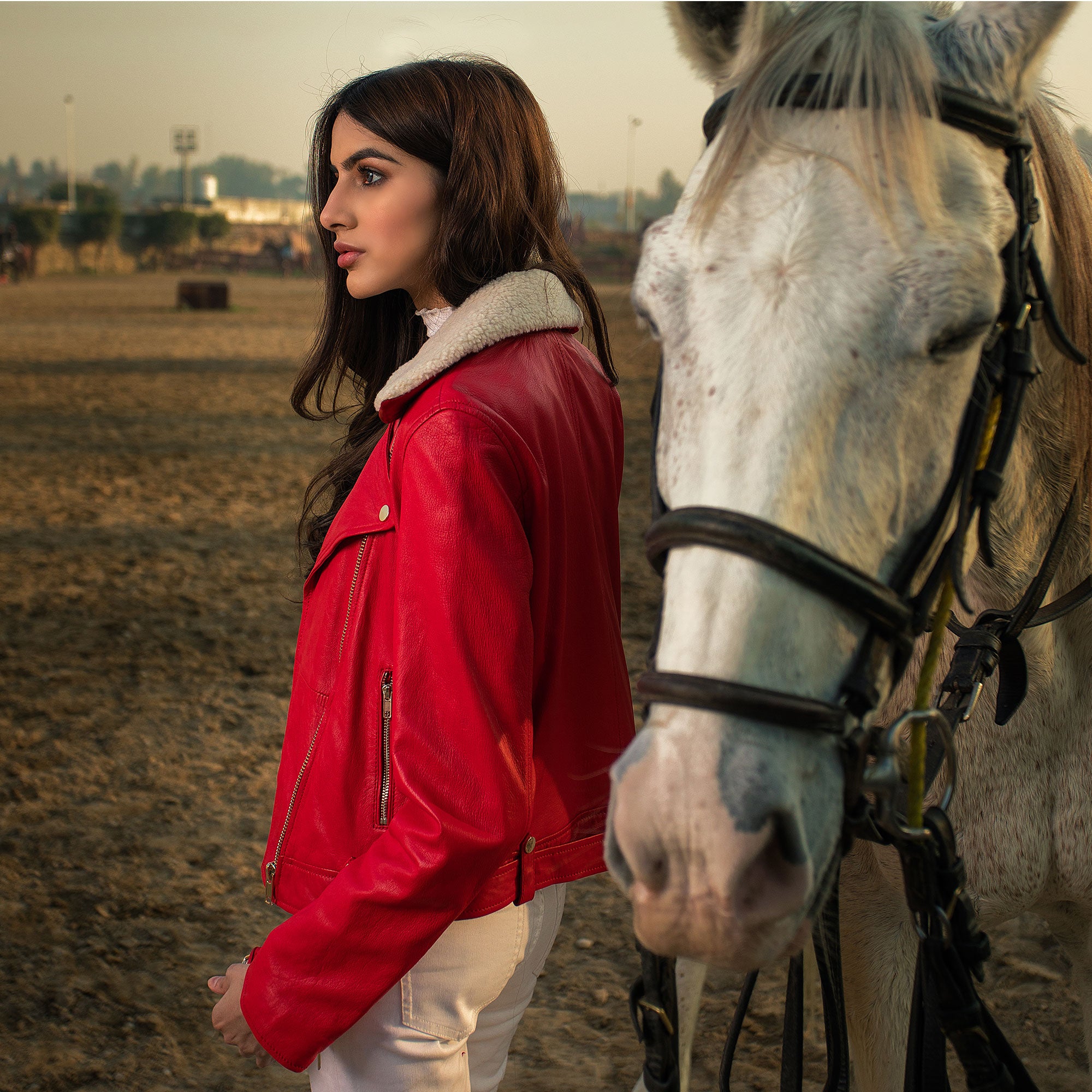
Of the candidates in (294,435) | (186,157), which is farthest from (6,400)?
(186,157)

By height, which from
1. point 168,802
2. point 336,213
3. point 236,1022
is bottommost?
point 168,802

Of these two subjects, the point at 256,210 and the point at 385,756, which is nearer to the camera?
the point at 385,756

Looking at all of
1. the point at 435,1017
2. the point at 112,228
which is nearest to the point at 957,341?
the point at 435,1017

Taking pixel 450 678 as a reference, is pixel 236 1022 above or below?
below

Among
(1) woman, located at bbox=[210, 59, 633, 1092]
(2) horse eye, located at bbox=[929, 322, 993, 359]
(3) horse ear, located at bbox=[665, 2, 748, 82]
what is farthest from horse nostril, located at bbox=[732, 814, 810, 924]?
(3) horse ear, located at bbox=[665, 2, 748, 82]

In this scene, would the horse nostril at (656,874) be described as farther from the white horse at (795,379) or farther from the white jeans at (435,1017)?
the white jeans at (435,1017)

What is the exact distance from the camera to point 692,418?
1.17 m

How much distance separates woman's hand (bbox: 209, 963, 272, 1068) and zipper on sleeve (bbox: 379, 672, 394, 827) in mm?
339

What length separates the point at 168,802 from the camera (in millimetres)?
4035

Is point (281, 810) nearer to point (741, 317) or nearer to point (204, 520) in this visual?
point (741, 317)

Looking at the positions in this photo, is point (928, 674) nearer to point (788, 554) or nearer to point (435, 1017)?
point (788, 554)

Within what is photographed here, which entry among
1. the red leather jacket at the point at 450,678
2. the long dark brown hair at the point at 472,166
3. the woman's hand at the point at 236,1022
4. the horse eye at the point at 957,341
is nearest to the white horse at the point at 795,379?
the horse eye at the point at 957,341

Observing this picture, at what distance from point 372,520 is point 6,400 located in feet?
40.6

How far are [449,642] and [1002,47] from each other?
1047 mm
